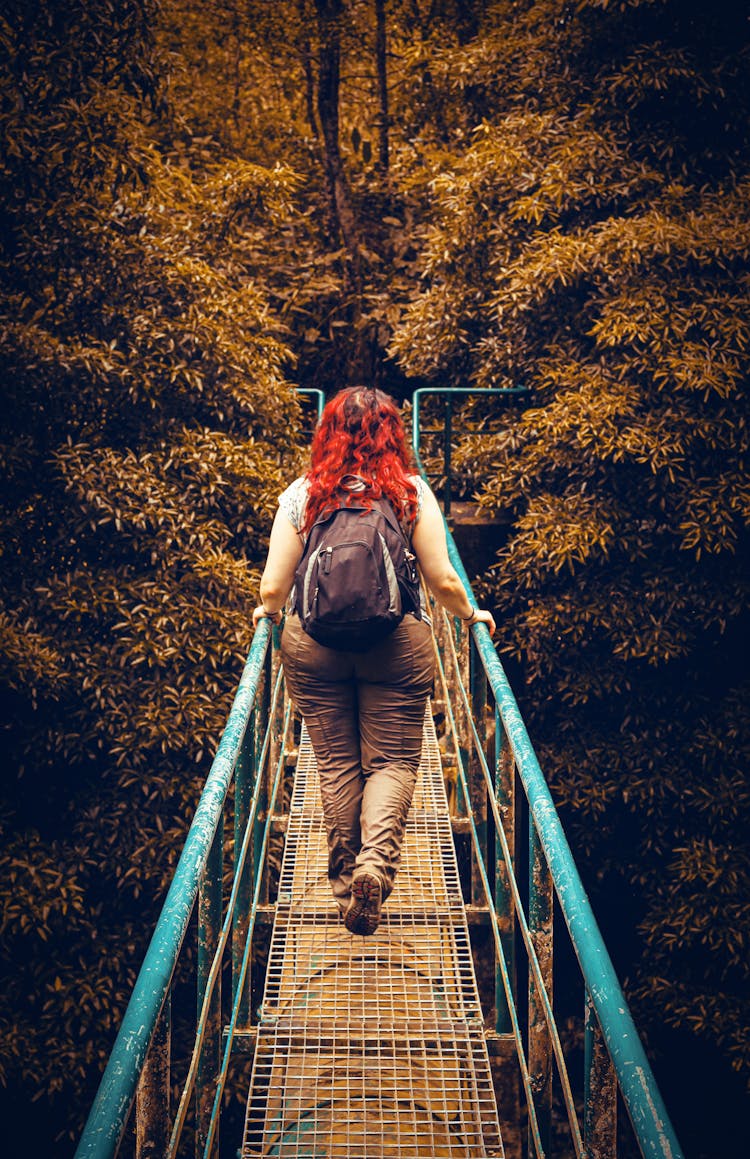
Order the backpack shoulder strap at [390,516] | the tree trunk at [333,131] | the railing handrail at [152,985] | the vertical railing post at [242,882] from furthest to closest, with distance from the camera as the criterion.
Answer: the tree trunk at [333,131] → the vertical railing post at [242,882] → the backpack shoulder strap at [390,516] → the railing handrail at [152,985]

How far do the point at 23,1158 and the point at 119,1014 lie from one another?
1241 millimetres

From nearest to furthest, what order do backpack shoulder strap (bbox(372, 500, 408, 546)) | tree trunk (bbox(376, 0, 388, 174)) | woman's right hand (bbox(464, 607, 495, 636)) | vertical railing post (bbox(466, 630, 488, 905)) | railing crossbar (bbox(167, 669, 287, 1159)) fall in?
railing crossbar (bbox(167, 669, 287, 1159)) < backpack shoulder strap (bbox(372, 500, 408, 546)) < woman's right hand (bbox(464, 607, 495, 636)) < vertical railing post (bbox(466, 630, 488, 905)) < tree trunk (bbox(376, 0, 388, 174))

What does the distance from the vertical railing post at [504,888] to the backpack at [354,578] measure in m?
0.53

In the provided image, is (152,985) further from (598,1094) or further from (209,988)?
(598,1094)

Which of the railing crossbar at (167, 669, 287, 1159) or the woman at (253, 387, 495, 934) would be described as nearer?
the railing crossbar at (167, 669, 287, 1159)

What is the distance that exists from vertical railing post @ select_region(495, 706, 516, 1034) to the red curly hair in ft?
2.28

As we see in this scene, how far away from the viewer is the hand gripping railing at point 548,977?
1.40 meters

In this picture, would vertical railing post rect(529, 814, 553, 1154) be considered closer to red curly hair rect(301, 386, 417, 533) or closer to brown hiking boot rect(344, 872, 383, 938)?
brown hiking boot rect(344, 872, 383, 938)

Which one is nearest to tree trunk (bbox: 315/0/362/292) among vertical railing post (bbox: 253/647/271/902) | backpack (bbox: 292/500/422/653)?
vertical railing post (bbox: 253/647/271/902)

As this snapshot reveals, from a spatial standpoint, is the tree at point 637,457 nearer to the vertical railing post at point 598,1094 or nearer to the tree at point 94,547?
the tree at point 94,547

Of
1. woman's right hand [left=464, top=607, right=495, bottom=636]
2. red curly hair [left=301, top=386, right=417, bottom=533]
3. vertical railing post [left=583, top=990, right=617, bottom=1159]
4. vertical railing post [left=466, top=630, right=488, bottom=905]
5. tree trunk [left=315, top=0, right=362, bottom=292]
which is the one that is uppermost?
tree trunk [left=315, top=0, right=362, bottom=292]

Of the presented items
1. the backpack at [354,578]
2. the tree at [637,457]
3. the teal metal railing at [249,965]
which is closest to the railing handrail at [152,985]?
the teal metal railing at [249,965]

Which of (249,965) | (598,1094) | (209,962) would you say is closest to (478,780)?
(249,965)

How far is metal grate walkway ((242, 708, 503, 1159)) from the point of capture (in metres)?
2.18
